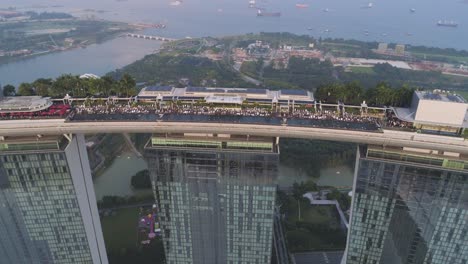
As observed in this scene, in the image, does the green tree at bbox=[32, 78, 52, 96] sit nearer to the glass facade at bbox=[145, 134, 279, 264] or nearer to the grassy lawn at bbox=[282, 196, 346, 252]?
the glass facade at bbox=[145, 134, 279, 264]

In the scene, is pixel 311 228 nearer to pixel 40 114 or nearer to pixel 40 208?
pixel 40 208

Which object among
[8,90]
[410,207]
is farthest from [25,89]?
[410,207]

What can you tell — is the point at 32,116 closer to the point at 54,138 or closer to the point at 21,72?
the point at 54,138

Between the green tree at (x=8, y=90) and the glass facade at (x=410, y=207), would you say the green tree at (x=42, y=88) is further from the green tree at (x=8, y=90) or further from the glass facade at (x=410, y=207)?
the glass facade at (x=410, y=207)

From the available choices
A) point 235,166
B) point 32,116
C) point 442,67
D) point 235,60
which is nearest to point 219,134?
→ point 235,166

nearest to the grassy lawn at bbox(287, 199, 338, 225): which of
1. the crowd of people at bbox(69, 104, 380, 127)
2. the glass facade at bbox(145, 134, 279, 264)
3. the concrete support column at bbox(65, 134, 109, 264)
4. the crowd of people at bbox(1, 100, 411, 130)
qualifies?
the glass facade at bbox(145, 134, 279, 264)
